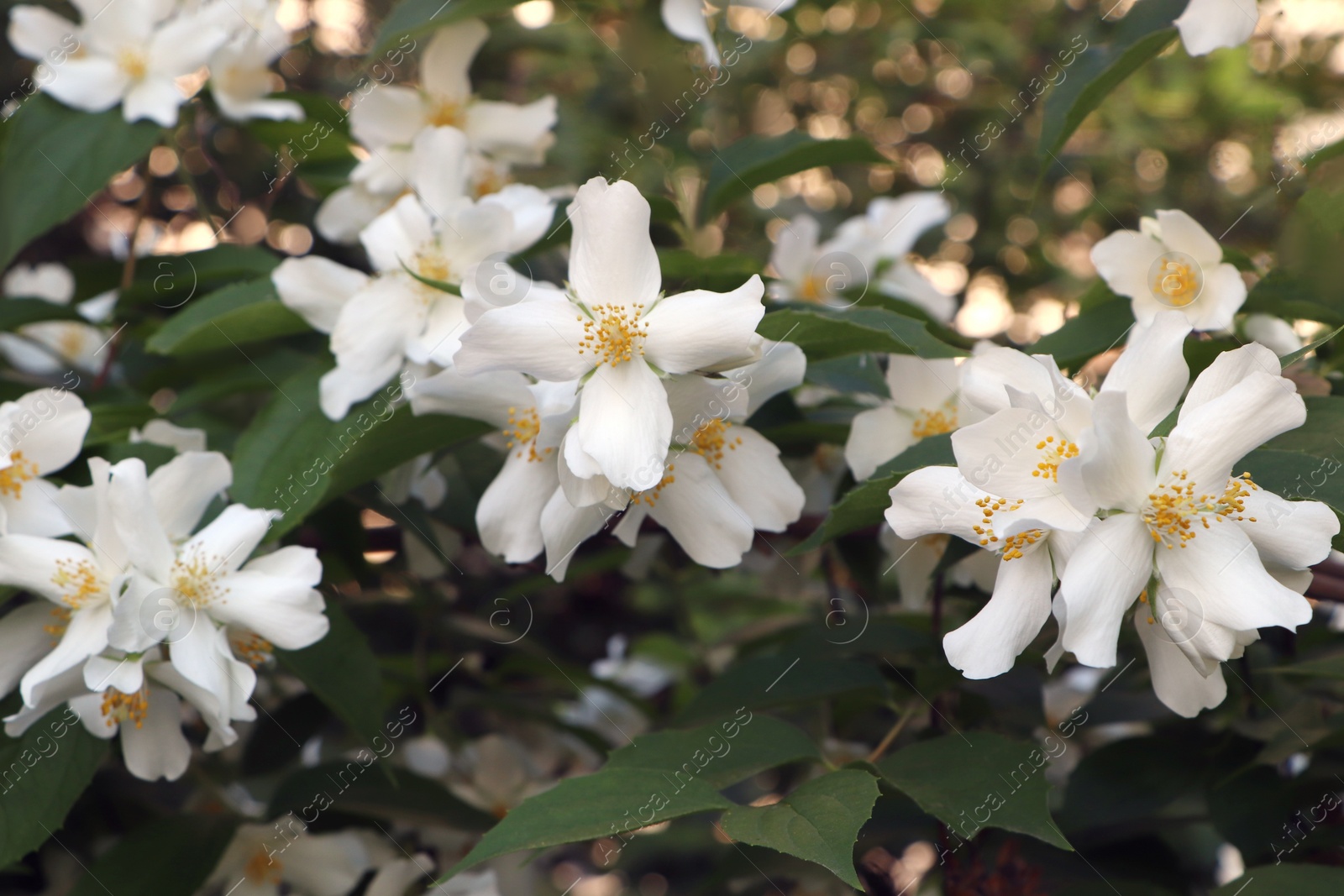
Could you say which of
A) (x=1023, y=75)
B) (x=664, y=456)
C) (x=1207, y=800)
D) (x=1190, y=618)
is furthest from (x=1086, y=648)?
(x=1023, y=75)

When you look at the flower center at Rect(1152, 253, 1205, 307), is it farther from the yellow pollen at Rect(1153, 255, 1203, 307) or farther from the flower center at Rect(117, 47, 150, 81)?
the flower center at Rect(117, 47, 150, 81)

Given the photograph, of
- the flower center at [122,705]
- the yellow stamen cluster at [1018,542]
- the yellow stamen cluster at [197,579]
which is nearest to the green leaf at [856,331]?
the yellow stamen cluster at [1018,542]

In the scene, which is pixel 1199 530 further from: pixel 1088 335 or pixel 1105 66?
pixel 1105 66

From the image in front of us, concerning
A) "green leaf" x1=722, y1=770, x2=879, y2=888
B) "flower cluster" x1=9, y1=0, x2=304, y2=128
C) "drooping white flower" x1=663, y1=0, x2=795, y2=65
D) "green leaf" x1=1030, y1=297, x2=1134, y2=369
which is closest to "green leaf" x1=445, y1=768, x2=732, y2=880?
"green leaf" x1=722, y1=770, x2=879, y2=888

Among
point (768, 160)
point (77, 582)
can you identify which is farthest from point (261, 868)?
point (768, 160)

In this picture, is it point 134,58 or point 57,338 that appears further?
point 57,338

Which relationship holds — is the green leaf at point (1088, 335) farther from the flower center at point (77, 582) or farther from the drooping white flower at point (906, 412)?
→ the flower center at point (77, 582)
